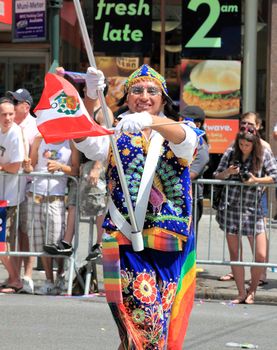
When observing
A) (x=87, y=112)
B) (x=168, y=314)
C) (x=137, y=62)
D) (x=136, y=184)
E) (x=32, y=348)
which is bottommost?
(x=32, y=348)

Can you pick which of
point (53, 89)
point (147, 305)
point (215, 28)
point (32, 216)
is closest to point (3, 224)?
point (32, 216)

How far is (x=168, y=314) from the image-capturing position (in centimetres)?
473

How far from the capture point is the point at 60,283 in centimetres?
899

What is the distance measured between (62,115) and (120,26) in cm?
927

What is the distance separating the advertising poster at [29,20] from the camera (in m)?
12.5

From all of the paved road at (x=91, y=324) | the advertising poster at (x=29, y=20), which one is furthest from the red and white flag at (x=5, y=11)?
the paved road at (x=91, y=324)

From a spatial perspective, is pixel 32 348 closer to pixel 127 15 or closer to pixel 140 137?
pixel 140 137

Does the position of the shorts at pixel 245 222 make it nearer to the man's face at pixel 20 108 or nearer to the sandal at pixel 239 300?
the sandal at pixel 239 300

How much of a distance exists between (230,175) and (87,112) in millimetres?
4316

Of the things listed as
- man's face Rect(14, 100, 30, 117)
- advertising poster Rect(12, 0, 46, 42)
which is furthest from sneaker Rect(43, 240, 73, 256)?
advertising poster Rect(12, 0, 46, 42)

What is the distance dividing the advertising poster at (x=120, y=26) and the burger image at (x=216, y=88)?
102 cm

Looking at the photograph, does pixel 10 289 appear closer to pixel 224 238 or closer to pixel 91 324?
pixel 91 324

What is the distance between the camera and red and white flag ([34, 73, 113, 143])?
4.66 m

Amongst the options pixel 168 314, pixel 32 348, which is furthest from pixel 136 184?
pixel 32 348
